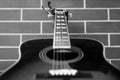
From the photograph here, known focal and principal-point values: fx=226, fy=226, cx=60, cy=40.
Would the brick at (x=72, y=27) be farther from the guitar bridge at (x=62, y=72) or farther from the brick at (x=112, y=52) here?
the guitar bridge at (x=62, y=72)

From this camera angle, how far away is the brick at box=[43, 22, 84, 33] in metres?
1.20

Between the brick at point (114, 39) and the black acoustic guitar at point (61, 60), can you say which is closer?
the black acoustic guitar at point (61, 60)

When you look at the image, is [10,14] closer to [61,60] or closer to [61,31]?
[61,31]

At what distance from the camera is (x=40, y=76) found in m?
0.75

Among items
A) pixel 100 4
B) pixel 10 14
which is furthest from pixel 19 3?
pixel 100 4

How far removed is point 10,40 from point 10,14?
141 mm

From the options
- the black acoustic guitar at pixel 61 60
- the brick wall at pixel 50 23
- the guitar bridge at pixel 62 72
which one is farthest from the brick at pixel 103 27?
the guitar bridge at pixel 62 72

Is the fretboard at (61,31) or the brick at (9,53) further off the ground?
the fretboard at (61,31)

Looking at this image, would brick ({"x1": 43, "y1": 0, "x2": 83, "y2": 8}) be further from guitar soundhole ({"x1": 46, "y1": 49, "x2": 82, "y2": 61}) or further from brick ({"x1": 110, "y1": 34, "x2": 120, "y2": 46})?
guitar soundhole ({"x1": 46, "y1": 49, "x2": 82, "y2": 61})

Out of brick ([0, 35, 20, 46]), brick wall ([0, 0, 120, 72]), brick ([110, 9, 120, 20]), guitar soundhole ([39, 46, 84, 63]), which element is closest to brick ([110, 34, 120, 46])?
brick wall ([0, 0, 120, 72])

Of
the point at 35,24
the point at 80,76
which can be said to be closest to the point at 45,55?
the point at 80,76

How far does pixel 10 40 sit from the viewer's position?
120 cm

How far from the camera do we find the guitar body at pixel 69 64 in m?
0.75

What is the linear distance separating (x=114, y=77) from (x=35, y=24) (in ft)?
1.91
